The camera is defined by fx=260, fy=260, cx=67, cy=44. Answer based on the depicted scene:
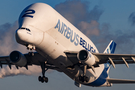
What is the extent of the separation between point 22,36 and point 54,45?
4.64 meters

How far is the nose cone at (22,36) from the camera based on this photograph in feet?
84.9

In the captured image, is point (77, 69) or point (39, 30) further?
point (77, 69)

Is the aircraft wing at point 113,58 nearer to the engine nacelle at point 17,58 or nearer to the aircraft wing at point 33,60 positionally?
the aircraft wing at point 33,60

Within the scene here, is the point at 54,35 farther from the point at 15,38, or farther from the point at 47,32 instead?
the point at 15,38

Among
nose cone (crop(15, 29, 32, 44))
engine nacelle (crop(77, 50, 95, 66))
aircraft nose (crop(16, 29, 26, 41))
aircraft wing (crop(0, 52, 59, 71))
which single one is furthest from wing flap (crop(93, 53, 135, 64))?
aircraft nose (crop(16, 29, 26, 41))

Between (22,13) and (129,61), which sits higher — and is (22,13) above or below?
above

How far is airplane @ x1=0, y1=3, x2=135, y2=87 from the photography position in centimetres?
2759

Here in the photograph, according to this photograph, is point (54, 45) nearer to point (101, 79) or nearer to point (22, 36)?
point (22, 36)

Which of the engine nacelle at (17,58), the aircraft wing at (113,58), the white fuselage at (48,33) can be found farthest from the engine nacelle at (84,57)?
the engine nacelle at (17,58)

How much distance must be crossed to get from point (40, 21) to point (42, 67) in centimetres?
895

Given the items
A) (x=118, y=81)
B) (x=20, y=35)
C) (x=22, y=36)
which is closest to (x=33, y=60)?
(x=22, y=36)

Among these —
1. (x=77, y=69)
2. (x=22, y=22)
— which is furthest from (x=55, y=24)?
(x=77, y=69)

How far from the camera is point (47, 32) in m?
28.5

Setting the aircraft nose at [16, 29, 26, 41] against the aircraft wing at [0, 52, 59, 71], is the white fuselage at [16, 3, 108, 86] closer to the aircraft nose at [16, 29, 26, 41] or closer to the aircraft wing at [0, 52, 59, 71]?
the aircraft nose at [16, 29, 26, 41]
